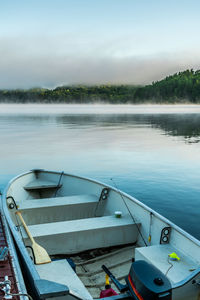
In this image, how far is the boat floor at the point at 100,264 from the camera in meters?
6.11

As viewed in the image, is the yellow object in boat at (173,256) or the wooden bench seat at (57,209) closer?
Answer: the yellow object in boat at (173,256)

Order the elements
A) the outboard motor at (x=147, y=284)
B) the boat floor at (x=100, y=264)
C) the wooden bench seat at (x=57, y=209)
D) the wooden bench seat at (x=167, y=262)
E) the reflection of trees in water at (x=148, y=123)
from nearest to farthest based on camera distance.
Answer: the outboard motor at (x=147, y=284), the wooden bench seat at (x=167, y=262), the boat floor at (x=100, y=264), the wooden bench seat at (x=57, y=209), the reflection of trees in water at (x=148, y=123)

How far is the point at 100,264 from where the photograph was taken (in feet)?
22.3

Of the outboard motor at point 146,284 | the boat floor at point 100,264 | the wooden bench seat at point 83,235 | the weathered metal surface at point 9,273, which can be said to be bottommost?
the boat floor at point 100,264

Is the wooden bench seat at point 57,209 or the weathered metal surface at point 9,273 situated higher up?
the weathered metal surface at point 9,273

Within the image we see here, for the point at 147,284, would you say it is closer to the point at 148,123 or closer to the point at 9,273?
the point at 9,273

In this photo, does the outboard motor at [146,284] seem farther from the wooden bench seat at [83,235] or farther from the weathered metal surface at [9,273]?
the wooden bench seat at [83,235]

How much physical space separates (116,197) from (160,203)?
5.76 meters

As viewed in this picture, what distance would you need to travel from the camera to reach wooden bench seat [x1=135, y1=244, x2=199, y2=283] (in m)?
5.31

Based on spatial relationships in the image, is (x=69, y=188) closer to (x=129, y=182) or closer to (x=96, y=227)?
(x=96, y=227)

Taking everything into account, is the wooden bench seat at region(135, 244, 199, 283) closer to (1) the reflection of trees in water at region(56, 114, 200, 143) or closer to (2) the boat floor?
(2) the boat floor

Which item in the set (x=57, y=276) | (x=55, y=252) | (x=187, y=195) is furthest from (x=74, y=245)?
(x=187, y=195)

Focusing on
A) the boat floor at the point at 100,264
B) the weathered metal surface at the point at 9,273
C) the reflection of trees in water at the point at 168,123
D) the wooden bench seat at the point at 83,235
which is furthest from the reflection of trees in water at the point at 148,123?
the weathered metal surface at the point at 9,273

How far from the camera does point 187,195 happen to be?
49.2 feet
